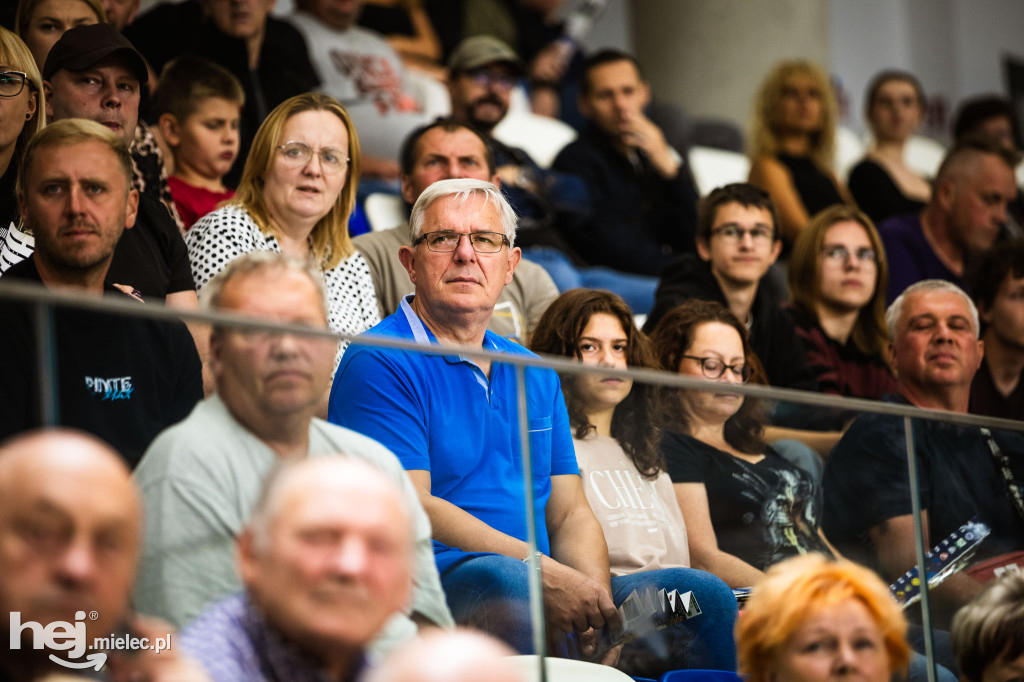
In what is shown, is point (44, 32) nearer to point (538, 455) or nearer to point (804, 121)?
point (538, 455)

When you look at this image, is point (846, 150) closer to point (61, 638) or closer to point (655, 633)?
point (655, 633)

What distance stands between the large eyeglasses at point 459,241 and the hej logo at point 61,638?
1.39m

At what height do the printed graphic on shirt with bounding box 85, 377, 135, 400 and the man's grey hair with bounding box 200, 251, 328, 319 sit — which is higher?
the man's grey hair with bounding box 200, 251, 328, 319

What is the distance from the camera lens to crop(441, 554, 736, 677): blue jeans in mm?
1952

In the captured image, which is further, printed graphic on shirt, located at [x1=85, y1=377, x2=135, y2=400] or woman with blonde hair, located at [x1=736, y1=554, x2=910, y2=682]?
woman with blonde hair, located at [x1=736, y1=554, x2=910, y2=682]

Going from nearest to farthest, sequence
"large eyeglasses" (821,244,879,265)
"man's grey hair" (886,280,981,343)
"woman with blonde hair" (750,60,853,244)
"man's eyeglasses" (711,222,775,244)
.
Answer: "man's grey hair" (886,280,981,343) → "man's eyeglasses" (711,222,775,244) → "large eyeglasses" (821,244,879,265) → "woman with blonde hair" (750,60,853,244)

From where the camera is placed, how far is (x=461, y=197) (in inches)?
111

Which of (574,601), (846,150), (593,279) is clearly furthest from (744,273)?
(846,150)

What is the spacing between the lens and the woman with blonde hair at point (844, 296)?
3.93 m

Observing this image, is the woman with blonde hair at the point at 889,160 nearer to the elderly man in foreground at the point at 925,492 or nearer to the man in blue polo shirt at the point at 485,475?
the elderly man in foreground at the point at 925,492

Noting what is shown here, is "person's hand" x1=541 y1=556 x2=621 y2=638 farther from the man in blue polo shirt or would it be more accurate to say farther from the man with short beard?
the man with short beard

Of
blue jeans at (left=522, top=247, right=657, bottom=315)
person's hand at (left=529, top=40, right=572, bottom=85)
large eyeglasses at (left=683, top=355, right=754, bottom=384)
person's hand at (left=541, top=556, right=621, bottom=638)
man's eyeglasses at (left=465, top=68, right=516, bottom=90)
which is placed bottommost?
person's hand at (left=541, top=556, right=621, bottom=638)

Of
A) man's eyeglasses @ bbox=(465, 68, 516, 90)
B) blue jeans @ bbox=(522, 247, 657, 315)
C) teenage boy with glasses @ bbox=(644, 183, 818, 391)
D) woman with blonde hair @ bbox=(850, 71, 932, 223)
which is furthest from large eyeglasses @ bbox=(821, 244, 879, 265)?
woman with blonde hair @ bbox=(850, 71, 932, 223)

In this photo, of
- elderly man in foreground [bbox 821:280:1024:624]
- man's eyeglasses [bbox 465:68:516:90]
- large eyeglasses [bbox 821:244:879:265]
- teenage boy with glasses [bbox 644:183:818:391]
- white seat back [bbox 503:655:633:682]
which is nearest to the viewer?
white seat back [bbox 503:655:633:682]
